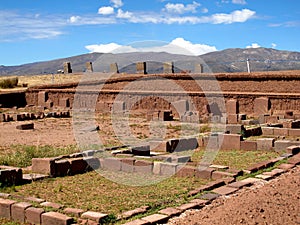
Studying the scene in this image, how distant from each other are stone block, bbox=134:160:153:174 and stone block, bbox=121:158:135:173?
11 cm

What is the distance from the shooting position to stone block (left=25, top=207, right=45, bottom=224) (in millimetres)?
7836

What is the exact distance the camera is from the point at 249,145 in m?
15.5

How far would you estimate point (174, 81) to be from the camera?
31.8 meters

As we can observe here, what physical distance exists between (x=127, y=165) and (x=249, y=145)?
494cm

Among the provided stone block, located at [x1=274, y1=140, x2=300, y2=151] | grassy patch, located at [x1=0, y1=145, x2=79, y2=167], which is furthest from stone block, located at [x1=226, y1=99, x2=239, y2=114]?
grassy patch, located at [x1=0, y1=145, x2=79, y2=167]

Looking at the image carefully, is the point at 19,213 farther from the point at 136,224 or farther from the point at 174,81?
the point at 174,81

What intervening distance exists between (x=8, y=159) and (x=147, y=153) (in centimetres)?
417

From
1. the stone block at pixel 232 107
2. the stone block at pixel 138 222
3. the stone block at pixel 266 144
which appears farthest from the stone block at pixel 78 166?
the stone block at pixel 232 107

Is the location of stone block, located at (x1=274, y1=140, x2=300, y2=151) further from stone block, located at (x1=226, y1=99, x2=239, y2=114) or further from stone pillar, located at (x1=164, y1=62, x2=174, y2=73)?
stone pillar, located at (x1=164, y1=62, x2=174, y2=73)

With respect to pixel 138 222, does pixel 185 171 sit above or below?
above

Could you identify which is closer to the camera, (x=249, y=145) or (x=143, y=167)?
(x=143, y=167)

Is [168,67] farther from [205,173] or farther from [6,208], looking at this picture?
[6,208]

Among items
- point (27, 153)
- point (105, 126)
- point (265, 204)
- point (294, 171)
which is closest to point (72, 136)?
point (105, 126)

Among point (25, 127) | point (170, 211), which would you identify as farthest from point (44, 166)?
point (25, 127)
